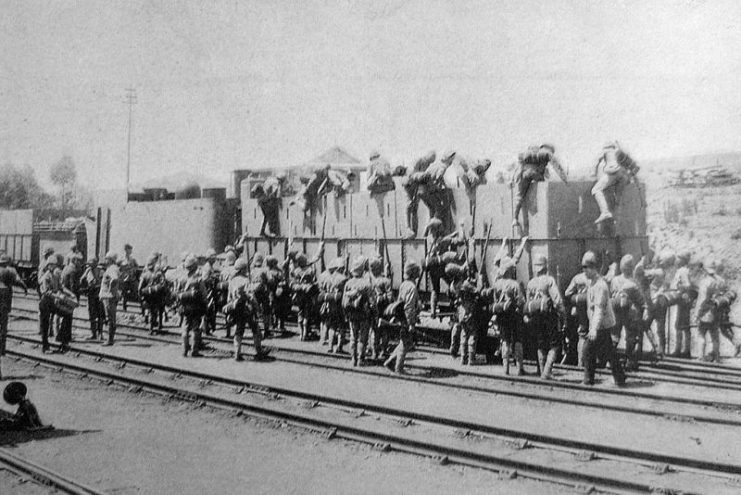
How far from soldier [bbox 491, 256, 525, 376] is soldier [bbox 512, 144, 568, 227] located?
2.54 meters

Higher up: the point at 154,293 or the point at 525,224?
the point at 525,224

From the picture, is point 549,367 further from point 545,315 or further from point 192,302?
point 192,302

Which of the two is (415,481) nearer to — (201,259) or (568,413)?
(568,413)

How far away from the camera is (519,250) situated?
1257 centimetres

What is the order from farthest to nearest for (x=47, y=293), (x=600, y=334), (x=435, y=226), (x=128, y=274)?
1. (x=128, y=274)
2. (x=435, y=226)
3. (x=47, y=293)
4. (x=600, y=334)

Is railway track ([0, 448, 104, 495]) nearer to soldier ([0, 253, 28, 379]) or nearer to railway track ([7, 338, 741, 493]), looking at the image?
railway track ([7, 338, 741, 493])

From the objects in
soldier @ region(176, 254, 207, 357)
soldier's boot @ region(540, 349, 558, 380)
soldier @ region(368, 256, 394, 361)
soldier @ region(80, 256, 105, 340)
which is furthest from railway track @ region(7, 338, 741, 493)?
soldier @ region(80, 256, 105, 340)

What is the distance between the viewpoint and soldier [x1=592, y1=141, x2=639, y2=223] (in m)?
12.4

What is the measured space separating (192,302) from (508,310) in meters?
5.78

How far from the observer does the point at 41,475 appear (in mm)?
6184

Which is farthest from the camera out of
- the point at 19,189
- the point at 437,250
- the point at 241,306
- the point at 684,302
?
the point at 19,189

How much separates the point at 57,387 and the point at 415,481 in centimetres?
653

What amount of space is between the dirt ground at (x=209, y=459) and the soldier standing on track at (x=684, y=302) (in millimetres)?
7021

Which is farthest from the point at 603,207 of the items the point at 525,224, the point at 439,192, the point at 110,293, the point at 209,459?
the point at 110,293
